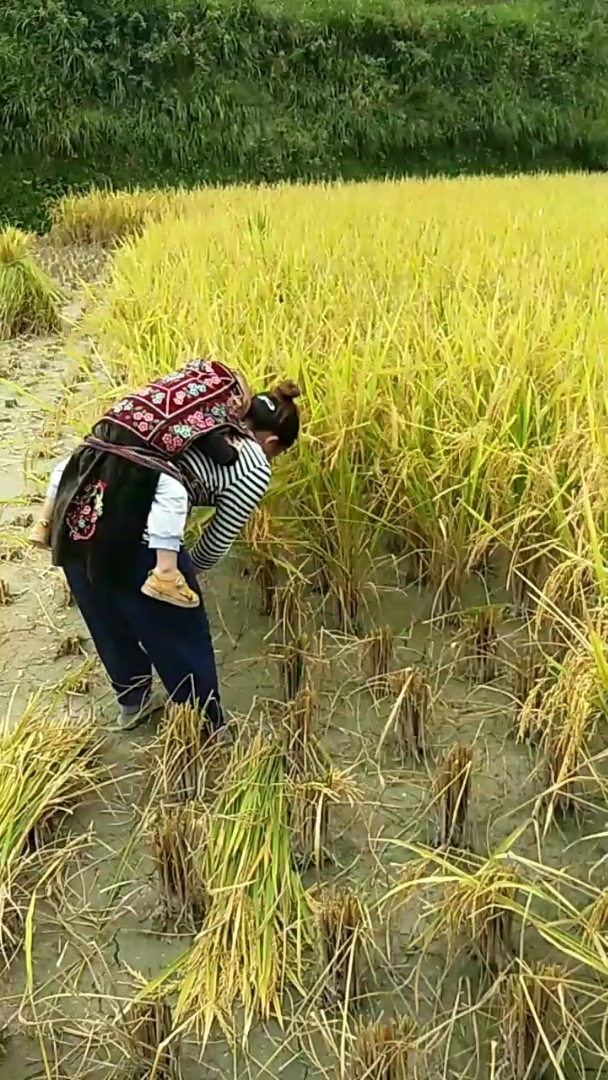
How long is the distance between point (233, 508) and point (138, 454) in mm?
185

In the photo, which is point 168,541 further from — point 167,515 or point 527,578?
point 527,578

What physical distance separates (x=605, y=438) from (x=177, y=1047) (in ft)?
3.71

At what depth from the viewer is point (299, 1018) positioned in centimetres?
106

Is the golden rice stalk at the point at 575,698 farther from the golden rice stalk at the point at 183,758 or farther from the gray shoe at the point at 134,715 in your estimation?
the gray shoe at the point at 134,715

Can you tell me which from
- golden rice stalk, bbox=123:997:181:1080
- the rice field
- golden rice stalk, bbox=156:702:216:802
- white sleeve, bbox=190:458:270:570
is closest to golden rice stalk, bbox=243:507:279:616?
the rice field

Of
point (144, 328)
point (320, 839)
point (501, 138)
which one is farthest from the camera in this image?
point (501, 138)

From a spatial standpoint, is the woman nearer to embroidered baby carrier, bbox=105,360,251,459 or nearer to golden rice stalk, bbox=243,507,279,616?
embroidered baby carrier, bbox=105,360,251,459

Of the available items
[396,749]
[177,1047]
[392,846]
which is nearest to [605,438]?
Answer: [396,749]

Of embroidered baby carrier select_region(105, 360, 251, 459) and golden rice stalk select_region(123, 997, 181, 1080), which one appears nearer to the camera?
golden rice stalk select_region(123, 997, 181, 1080)

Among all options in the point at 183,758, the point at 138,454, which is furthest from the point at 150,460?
the point at 183,758

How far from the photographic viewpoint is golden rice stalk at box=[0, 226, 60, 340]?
13.3 ft

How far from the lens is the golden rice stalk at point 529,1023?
3.14 ft

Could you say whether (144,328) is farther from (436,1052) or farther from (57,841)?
(436,1052)

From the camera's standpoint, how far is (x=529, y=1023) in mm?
967
